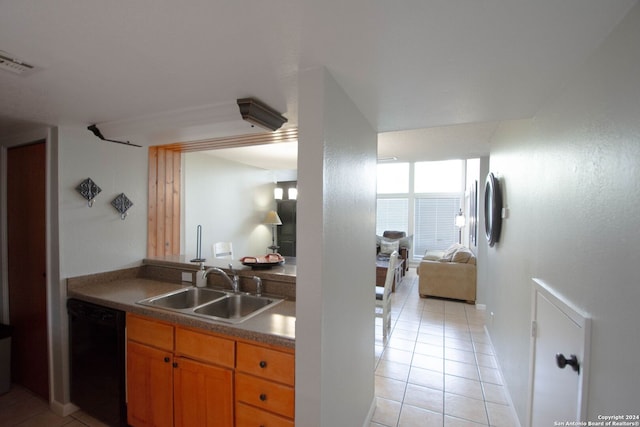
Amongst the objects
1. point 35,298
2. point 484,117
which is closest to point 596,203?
point 484,117

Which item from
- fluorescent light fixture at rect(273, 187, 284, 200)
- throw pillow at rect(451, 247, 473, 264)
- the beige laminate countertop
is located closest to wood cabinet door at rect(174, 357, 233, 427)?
the beige laminate countertop

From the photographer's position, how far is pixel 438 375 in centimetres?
262

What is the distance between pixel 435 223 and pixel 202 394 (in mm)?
7420

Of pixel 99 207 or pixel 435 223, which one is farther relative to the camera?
pixel 435 223

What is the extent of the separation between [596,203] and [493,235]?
1.87 m

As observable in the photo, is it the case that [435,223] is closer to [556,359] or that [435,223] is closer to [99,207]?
[556,359]

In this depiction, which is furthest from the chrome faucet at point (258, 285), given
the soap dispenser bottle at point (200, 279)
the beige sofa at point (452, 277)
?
the beige sofa at point (452, 277)

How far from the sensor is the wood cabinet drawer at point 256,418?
140 centimetres

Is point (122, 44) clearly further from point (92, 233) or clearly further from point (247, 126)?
point (92, 233)

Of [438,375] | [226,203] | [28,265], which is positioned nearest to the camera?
[28,265]

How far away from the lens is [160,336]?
178cm

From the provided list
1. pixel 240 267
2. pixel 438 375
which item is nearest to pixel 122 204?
pixel 240 267

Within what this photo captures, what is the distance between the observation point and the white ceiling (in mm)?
908

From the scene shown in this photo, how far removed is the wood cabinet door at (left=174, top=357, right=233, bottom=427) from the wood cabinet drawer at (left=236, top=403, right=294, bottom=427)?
0.06 meters
